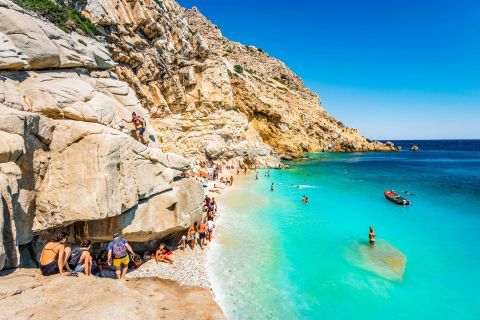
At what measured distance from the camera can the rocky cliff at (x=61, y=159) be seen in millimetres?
8312

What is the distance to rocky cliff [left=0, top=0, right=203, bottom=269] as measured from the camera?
27.3 feet

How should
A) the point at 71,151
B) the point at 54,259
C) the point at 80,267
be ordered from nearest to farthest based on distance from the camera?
the point at 54,259 → the point at 80,267 → the point at 71,151

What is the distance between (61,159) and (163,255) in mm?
6387

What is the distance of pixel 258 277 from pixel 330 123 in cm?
8297

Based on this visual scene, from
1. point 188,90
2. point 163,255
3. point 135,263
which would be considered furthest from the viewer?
point 188,90

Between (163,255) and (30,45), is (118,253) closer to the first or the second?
(163,255)

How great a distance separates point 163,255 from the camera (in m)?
13.2

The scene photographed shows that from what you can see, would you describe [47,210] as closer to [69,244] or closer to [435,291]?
[69,244]

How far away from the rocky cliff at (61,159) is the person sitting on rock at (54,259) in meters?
0.85

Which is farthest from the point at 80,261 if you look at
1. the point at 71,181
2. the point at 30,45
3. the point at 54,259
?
the point at 30,45

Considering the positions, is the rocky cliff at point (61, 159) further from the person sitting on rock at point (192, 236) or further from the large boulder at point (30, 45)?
the person sitting on rock at point (192, 236)

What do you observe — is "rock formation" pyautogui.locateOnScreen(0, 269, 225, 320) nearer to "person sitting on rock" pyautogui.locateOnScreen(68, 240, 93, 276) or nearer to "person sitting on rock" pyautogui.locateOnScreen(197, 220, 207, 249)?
"person sitting on rock" pyautogui.locateOnScreen(68, 240, 93, 276)

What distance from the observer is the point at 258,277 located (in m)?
13.1

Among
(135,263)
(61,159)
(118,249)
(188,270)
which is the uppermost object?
(61,159)
